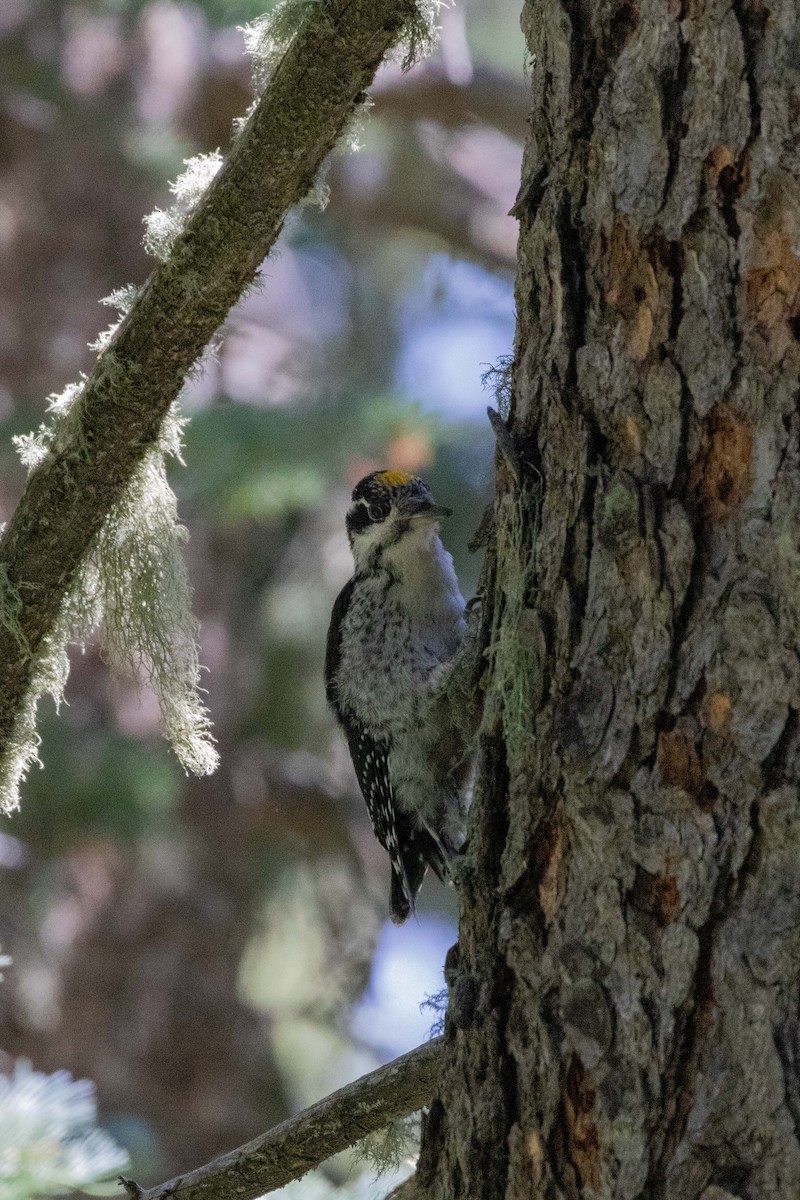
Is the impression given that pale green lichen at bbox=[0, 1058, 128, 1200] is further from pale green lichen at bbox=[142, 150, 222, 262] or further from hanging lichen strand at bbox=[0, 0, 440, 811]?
pale green lichen at bbox=[142, 150, 222, 262]

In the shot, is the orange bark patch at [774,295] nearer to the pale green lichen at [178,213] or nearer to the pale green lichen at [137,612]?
the pale green lichen at [178,213]

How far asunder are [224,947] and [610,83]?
236 inches

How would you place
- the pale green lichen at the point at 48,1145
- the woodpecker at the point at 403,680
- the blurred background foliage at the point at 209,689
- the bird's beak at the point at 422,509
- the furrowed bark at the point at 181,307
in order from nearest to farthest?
1. the pale green lichen at the point at 48,1145
2. the furrowed bark at the point at 181,307
3. the woodpecker at the point at 403,680
4. the bird's beak at the point at 422,509
5. the blurred background foliage at the point at 209,689

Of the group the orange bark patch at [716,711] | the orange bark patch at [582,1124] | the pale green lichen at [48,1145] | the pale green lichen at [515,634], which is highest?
the pale green lichen at [515,634]

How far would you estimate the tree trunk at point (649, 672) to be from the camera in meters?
1.58

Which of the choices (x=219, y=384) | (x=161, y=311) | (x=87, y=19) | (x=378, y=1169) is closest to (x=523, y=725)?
(x=161, y=311)

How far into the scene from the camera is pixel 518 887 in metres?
1.80

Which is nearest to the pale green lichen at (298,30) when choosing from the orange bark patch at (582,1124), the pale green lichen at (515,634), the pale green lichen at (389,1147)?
the pale green lichen at (515,634)

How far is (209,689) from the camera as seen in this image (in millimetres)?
6738

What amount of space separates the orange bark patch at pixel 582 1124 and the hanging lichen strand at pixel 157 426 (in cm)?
130

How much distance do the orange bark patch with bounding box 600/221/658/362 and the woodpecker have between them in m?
1.87

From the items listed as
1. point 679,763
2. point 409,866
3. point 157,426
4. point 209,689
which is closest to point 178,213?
point 157,426

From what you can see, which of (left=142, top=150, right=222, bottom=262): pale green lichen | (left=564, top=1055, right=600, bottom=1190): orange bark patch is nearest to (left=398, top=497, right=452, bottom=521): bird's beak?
(left=142, top=150, right=222, bottom=262): pale green lichen

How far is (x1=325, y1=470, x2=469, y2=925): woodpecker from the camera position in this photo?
3691mm
